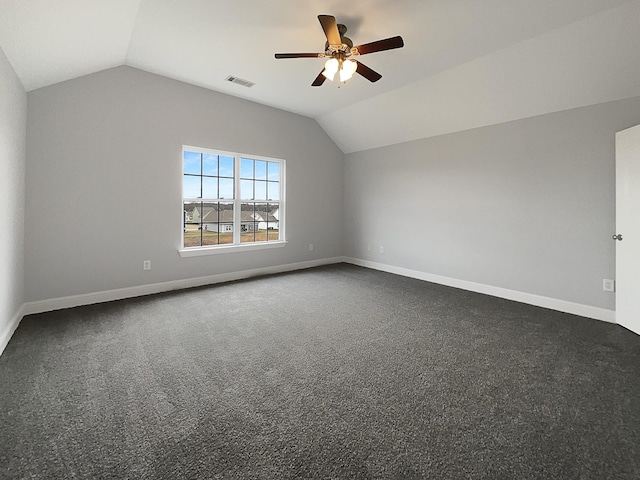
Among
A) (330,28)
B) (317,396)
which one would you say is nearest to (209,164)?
(330,28)

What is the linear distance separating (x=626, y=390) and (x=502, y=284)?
2196 millimetres

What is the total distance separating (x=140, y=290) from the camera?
385 cm

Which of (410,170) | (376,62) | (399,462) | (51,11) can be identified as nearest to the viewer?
(399,462)

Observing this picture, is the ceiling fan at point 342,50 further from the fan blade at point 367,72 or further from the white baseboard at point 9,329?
the white baseboard at point 9,329

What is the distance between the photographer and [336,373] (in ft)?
6.79

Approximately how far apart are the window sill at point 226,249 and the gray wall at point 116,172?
0.28 ft

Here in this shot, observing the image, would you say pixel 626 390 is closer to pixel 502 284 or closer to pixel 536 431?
pixel 536 431

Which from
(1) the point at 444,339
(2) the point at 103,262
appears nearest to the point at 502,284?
(1) the point at 444,339

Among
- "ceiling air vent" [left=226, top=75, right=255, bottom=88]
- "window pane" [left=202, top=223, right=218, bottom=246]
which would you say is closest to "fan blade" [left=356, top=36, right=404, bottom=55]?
"ceiling air vent" [left=226, top=75, right=255, bottom=88]

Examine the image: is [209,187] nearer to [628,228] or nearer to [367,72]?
[367,72]

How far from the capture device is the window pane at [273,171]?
5.23 m

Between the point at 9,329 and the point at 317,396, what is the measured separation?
279 centimetres

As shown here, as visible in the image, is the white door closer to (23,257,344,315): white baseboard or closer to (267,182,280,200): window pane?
(23,257,344,315): white baseboard

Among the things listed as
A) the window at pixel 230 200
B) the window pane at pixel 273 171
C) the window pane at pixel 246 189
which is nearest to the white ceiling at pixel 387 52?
the window at pixel 230 200
